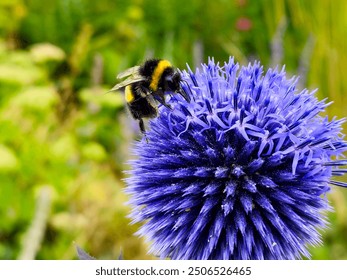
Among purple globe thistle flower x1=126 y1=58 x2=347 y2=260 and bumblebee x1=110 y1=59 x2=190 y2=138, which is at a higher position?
bumblebee x1=110 y1=59 x2=190 y2=138

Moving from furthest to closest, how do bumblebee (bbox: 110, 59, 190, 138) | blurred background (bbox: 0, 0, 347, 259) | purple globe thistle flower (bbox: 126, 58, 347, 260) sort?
blurred background (bbox: 0, 0, 347, 259)
bumblebee (bbox: 110, 59, 190, 138)
purple globe thistle flower (bbox: 126, 58, 347, 260)

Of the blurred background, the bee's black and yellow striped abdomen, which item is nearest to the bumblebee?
the bee's black and yellow striped abdomen

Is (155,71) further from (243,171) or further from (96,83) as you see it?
(96,83)

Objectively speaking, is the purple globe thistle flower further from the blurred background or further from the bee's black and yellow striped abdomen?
the blurred background

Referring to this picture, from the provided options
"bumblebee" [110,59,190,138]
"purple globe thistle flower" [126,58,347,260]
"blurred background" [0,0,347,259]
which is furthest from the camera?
"blurred background" [0,0,347,259]

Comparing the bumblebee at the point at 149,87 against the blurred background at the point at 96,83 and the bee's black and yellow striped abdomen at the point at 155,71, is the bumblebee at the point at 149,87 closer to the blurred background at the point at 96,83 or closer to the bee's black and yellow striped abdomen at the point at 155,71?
the bee's black and yellow striped abdomen at the point at 155,71

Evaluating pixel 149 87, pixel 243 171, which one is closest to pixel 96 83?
pixel 149 87

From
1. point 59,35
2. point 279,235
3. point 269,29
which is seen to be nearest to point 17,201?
point 59,35
